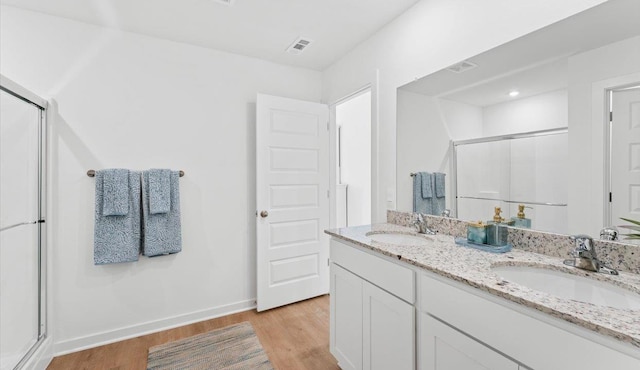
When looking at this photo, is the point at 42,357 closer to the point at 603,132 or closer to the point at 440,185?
the point at 440,185

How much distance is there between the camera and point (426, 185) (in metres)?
1.86

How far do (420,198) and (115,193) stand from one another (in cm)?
216

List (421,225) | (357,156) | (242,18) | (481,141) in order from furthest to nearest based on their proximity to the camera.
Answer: (357,156) → (242,18) → (421,225) → (481,141)

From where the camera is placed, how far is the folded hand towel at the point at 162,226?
7.03ft

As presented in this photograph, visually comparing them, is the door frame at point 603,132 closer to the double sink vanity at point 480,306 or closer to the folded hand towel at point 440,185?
the double sink vanity at point 480,306

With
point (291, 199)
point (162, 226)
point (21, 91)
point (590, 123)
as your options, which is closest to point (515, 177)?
point (590, 123)

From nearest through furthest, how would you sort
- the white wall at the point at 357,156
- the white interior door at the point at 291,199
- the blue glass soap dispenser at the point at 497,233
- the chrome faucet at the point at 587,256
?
1. the chrome faucet at the point at 587,256
2. the blue glass soap dispenser at the point at 497,233
3. the white interior door at the point at 291,199
4. the white wall at the point at 357,156

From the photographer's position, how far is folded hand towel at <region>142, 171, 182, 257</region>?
2.14 metres

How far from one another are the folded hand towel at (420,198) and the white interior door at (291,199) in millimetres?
1092

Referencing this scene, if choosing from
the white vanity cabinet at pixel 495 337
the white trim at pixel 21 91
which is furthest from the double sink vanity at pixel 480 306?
the white trim at pixel 21 91

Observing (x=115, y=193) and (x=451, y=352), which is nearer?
(x=451, y=352)

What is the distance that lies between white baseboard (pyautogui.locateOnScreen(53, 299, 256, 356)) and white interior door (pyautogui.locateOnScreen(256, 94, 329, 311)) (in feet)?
0.89

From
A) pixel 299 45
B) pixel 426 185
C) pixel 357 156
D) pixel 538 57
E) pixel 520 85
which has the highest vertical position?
pixel 299 45

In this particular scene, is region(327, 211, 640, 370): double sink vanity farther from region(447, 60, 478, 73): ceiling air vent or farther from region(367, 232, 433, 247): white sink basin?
region(447, 60, 478, 73): ceiling air vent
